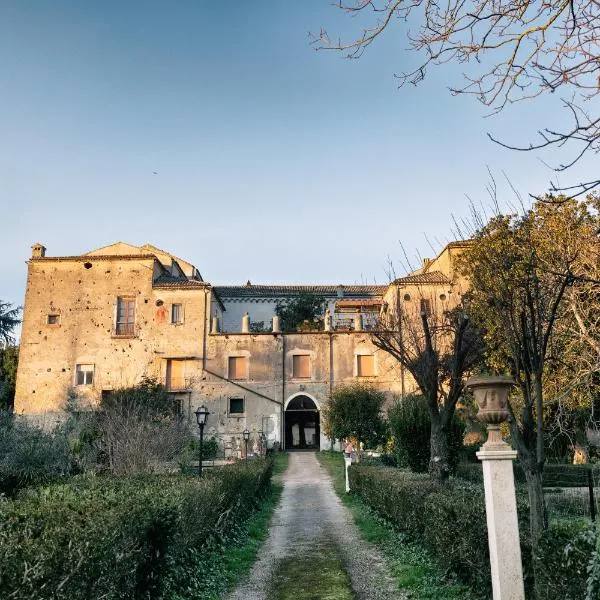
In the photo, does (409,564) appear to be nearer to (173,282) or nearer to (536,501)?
(536,501)

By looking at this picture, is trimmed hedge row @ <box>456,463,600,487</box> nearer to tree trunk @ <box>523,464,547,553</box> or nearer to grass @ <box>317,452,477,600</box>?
grass @ <box>317,452,477,600</box>

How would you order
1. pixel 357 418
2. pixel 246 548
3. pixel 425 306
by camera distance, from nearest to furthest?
pixel 246 548, pixel 425 306, pixel 357 418

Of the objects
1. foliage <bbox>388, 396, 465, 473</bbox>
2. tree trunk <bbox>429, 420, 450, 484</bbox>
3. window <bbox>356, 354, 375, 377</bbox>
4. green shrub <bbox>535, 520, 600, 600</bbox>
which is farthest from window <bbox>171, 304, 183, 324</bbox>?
green shrub <bbox>535, 520, 600, 600</bbox>

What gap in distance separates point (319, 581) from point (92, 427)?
15797 millimetres

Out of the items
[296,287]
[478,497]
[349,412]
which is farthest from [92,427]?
[296,287]

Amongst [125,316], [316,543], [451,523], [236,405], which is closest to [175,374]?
[236,405]

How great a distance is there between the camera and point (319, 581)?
302 inches

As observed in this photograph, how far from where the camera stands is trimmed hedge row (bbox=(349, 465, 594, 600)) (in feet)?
13.9

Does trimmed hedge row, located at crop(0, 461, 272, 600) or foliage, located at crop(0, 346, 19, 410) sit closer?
trimmed hedge row, located at crop(0, 461, 272, 600)

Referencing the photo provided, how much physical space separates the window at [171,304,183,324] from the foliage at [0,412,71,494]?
16.3 metres

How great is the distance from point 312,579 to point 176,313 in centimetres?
2807

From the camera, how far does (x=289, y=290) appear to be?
149ft

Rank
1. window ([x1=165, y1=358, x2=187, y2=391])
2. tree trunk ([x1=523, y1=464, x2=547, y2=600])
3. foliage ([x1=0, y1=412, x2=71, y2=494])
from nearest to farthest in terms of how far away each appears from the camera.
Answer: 1. tree trunk ([x1=523, y1=464, x2=547, y2=600])
2. foliage ([x1=0, y1=412, x2=71, y2=494])
3. window ([x1=165, y1=358, x2=187, y2=391])

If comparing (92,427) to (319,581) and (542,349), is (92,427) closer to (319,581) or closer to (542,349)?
(319,581)
